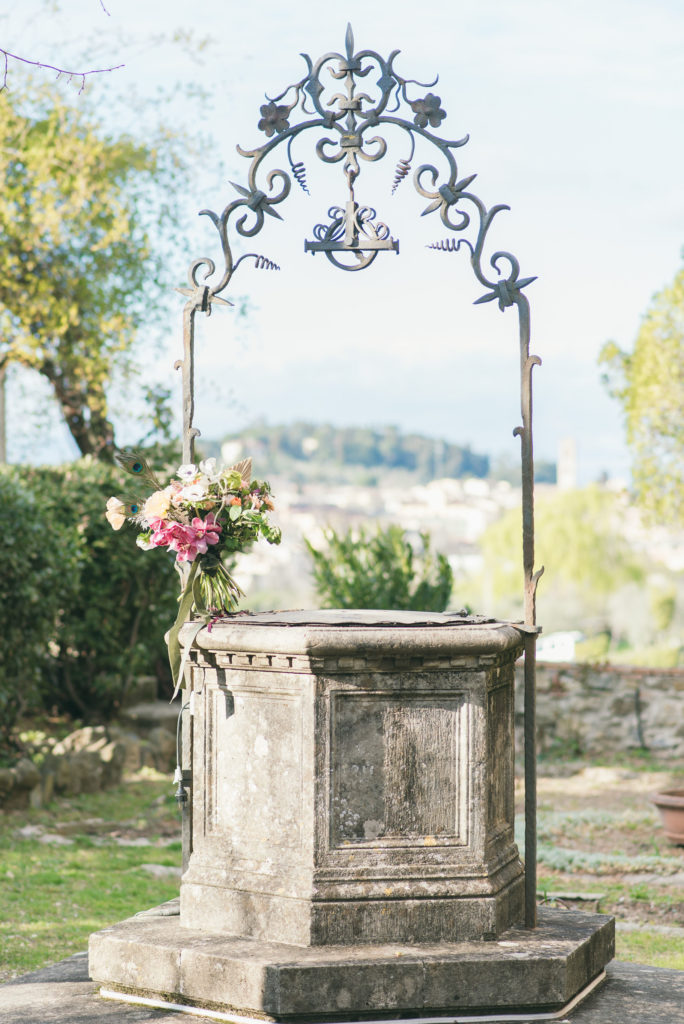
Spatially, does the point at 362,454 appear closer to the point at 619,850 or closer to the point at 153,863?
the point at 619,850

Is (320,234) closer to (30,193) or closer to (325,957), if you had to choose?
(325,957)

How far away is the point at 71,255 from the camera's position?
11312 millimetres

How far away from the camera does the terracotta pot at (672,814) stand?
7.67 metres

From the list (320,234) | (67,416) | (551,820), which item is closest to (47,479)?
(67,416)

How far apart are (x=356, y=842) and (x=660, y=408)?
10.6m

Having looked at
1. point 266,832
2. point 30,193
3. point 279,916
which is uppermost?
point 30,193

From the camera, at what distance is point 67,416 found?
38.2 ft

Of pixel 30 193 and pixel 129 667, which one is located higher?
pixel 30 193

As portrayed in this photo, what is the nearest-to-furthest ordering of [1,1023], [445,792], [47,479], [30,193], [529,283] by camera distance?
[1,1023] < [445,792] < [529,283] < [47,479] < [30,193]

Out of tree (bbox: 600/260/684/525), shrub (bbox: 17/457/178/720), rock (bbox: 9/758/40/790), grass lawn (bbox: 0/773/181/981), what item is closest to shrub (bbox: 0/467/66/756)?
rock (bbox: 9/758/40/790)

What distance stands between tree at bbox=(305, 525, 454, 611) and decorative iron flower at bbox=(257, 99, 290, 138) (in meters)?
7.06

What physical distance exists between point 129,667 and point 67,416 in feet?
9.46

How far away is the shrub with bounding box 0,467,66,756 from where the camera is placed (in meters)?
8.18

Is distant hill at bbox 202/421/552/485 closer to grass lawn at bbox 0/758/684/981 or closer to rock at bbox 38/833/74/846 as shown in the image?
grass lawn at bbox 0/758/684/981
